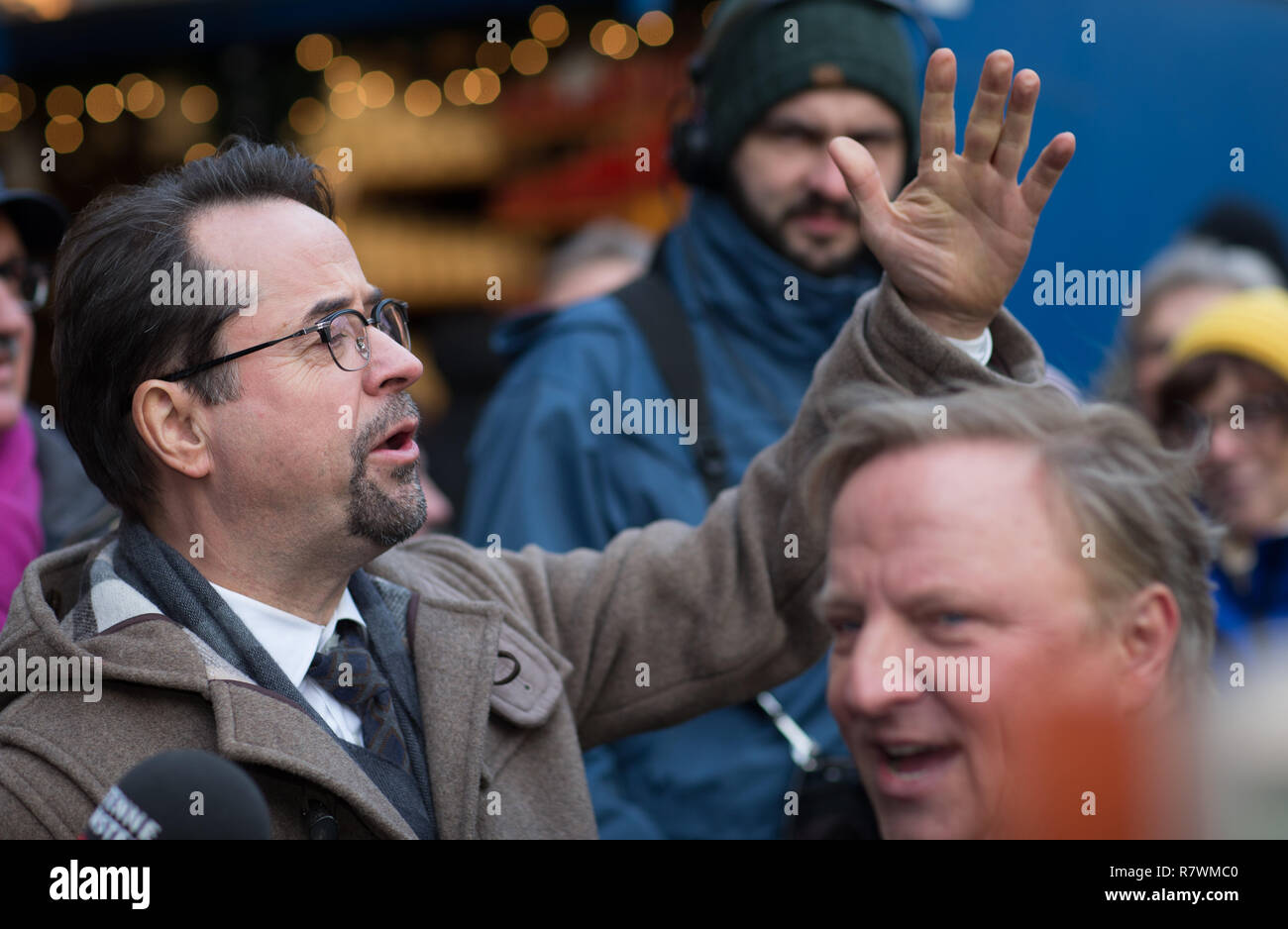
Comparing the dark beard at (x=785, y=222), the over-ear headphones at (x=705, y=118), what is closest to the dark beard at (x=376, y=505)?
the dark beard at (x=785, y=222)

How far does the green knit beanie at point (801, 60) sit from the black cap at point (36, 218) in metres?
1.71

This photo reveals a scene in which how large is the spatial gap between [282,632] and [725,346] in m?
1.58

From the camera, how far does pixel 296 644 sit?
239 centimetres

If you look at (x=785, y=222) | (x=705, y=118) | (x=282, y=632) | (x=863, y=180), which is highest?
(x=705, y=118)

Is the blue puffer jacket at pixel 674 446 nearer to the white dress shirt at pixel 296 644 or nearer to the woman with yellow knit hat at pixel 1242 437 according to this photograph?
the white dress shirt at pixel 296 644

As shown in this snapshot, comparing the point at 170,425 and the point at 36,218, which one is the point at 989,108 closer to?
the point at 170,425

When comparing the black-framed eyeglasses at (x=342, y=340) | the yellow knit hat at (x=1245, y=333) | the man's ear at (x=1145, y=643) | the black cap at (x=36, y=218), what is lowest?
the man's ear at (x=1145, y=643)

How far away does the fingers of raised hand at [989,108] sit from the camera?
2.19 metres

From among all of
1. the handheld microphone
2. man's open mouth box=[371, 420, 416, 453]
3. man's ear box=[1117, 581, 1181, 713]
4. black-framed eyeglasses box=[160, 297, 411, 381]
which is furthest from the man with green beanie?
the handheld microphone

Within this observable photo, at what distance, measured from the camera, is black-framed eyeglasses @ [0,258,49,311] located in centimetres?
331

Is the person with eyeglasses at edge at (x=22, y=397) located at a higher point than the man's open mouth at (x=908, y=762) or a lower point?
higher

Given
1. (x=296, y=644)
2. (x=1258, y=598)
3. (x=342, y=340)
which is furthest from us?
(x=1258, y=598)

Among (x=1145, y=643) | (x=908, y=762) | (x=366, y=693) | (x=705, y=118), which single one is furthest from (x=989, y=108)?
(x=705, y=118)

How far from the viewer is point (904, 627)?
207cm
